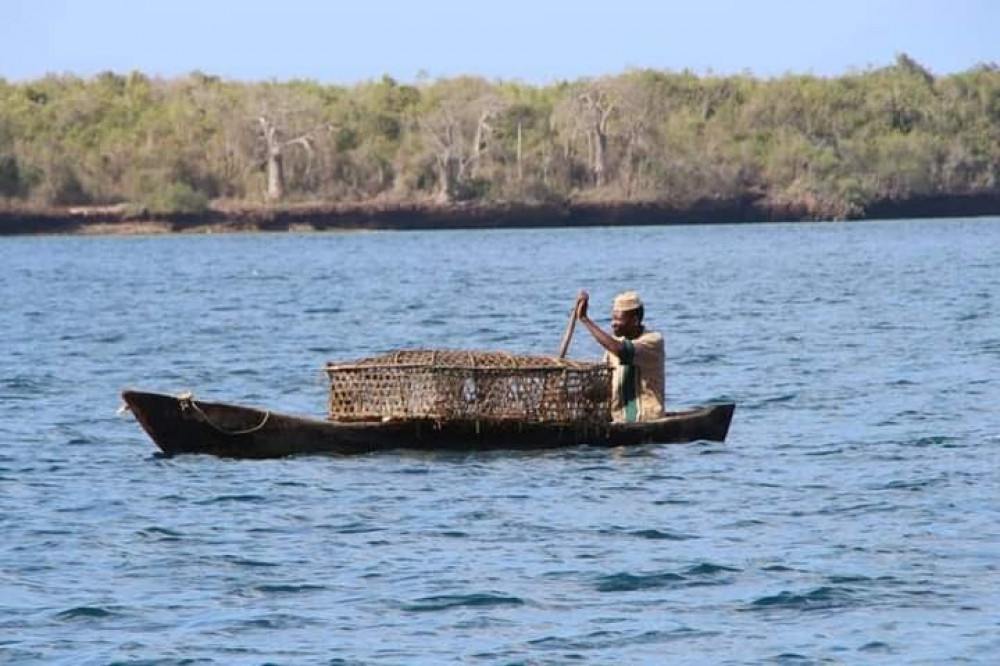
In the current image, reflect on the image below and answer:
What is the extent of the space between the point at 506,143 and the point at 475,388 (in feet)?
395

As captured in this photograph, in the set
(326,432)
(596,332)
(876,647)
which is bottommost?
(876,647)

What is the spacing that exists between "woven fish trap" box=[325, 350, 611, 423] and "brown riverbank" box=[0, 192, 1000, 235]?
109548mm

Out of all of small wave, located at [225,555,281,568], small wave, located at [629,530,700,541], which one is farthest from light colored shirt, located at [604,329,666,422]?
small wave, located at [225,555,281,568]

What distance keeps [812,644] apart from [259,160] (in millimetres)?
123739

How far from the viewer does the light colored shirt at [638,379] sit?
799 inches

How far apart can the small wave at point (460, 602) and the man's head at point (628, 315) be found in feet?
20.4

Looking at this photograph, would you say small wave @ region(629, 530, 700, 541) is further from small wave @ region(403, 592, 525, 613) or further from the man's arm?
the man's arm

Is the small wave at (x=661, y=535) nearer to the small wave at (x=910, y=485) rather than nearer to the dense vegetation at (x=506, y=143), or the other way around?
the small wave at (x=910, y=485)

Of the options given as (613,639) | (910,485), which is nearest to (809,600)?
(613,639)

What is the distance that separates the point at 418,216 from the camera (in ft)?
431

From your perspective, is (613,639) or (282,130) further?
(282,130)

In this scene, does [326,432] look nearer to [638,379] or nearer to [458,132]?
[638,379]

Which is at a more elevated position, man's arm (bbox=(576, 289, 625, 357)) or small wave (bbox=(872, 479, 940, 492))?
man's arm (bbox=(576, 289, 625, 357))

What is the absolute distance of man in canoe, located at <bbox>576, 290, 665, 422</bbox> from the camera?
20.3m
